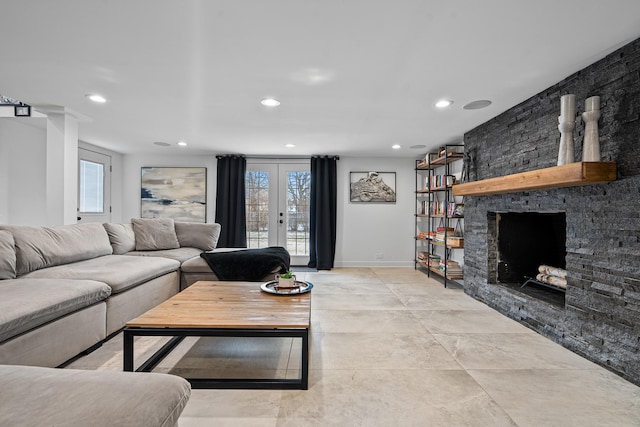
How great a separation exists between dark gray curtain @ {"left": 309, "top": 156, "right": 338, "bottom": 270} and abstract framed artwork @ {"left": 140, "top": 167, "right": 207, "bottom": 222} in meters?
2.10

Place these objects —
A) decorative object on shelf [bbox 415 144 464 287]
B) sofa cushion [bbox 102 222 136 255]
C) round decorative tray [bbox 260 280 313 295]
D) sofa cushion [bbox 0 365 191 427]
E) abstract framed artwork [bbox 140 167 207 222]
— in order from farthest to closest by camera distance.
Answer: abstract framed artwork [bbox 140 167 207 222], decorative object on shelf [bbox 415 144 464 287], sofa cushion [bbox 102 222 136 255], round decorative tray [bbox 260 280 313 295], sofa cushion [bbox 0 365 191 427]

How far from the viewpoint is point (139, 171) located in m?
6.11

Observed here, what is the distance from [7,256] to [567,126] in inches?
165

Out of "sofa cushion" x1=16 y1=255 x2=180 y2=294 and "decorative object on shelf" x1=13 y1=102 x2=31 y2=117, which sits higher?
"decorative object on shelf" x1=13 y1=102 x2=31 y2=117

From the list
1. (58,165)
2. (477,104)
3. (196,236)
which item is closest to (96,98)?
(58,165)

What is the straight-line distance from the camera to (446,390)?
184 centimetres

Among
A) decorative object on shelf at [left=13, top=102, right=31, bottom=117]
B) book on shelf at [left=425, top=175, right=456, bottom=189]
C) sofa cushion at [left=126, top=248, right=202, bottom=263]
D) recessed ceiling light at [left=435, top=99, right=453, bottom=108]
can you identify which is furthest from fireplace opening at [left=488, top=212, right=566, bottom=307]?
A: decorative object on shelf at [left=13, top=102, right=31, bottom=117]

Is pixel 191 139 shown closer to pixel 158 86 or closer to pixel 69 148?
pixel 69 148

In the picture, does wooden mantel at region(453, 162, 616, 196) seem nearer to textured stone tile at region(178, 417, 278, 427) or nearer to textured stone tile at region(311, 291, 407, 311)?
textured stone tile at region(311, 291, 407, 311)

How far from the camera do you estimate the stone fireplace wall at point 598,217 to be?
1.98m

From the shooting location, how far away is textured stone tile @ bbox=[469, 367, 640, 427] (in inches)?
62.9

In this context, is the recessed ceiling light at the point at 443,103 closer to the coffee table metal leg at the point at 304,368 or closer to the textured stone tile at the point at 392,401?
the textured stone tile at the point at 392,401

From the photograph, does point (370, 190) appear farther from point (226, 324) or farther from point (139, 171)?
point (226, 324)

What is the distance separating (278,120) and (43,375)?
313cm
